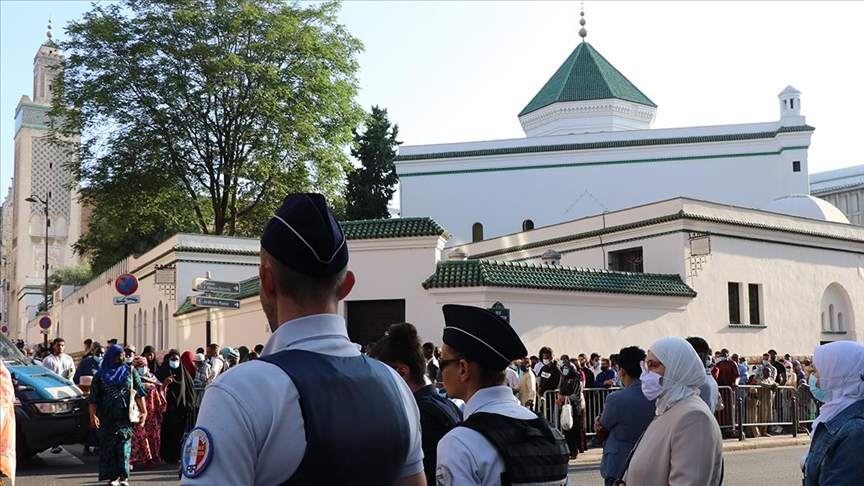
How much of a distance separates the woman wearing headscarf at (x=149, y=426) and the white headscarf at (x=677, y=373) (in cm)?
1115

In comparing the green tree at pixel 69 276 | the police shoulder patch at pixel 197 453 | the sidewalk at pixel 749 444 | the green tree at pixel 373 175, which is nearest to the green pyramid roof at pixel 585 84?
the green tree at pixel 373 175

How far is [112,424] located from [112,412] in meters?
0.18

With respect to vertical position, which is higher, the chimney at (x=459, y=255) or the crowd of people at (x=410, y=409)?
the chimney at (x=459, y=255)

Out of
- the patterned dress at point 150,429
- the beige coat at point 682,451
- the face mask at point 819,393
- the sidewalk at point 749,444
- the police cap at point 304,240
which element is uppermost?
the police cap at point 304,240

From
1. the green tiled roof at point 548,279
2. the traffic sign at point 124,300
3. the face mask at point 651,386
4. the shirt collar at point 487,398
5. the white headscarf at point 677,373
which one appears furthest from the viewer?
the green tiled roof at point 548,279

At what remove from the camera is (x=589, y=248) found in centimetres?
3075

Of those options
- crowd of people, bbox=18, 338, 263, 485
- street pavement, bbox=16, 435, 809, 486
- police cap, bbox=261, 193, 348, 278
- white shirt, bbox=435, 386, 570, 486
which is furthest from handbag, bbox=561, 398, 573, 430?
police cap, bbox=261, 193, 348, 278

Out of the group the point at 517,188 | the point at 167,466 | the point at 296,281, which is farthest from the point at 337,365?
the point at 517,188

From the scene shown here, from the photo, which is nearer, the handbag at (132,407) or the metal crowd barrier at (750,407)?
the handbag at (132,407)

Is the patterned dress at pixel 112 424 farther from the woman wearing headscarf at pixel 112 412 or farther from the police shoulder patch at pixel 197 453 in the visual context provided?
the police shoulder patch at pixel 197 453

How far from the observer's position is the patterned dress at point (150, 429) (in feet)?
48.9

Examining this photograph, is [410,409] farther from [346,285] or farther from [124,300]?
[124,300]

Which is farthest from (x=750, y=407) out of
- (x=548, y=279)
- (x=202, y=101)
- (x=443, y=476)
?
(x=202, y=101)

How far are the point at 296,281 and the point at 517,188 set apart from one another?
43.1 meters
